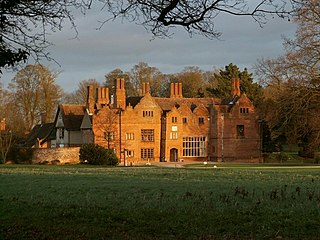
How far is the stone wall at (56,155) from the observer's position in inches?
2452

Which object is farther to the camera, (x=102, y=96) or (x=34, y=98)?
(x=102, y=96)

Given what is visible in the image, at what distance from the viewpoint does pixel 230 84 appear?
276ft

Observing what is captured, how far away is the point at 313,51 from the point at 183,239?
1226 inches

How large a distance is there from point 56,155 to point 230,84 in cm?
3200

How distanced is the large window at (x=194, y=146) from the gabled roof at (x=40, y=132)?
63.8ft

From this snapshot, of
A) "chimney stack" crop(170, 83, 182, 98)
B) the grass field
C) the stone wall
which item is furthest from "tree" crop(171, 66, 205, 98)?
the grass field

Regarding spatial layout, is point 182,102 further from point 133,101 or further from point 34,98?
point 34,98

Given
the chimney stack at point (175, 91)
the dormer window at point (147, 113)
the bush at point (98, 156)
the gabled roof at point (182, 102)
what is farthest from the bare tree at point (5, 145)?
the chimney stack at point (175, 91)

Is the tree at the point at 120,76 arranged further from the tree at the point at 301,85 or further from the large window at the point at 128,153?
the tree at the point at 301,85

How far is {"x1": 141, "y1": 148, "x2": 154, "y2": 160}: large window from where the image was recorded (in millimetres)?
69231

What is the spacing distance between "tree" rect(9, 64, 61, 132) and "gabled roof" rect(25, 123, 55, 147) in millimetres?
1287

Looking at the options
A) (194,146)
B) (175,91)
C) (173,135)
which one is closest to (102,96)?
(175,91)

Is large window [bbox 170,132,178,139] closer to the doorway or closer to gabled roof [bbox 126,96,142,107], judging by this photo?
the doorway

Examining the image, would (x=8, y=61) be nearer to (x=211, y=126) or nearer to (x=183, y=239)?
(x=183, y=239)
